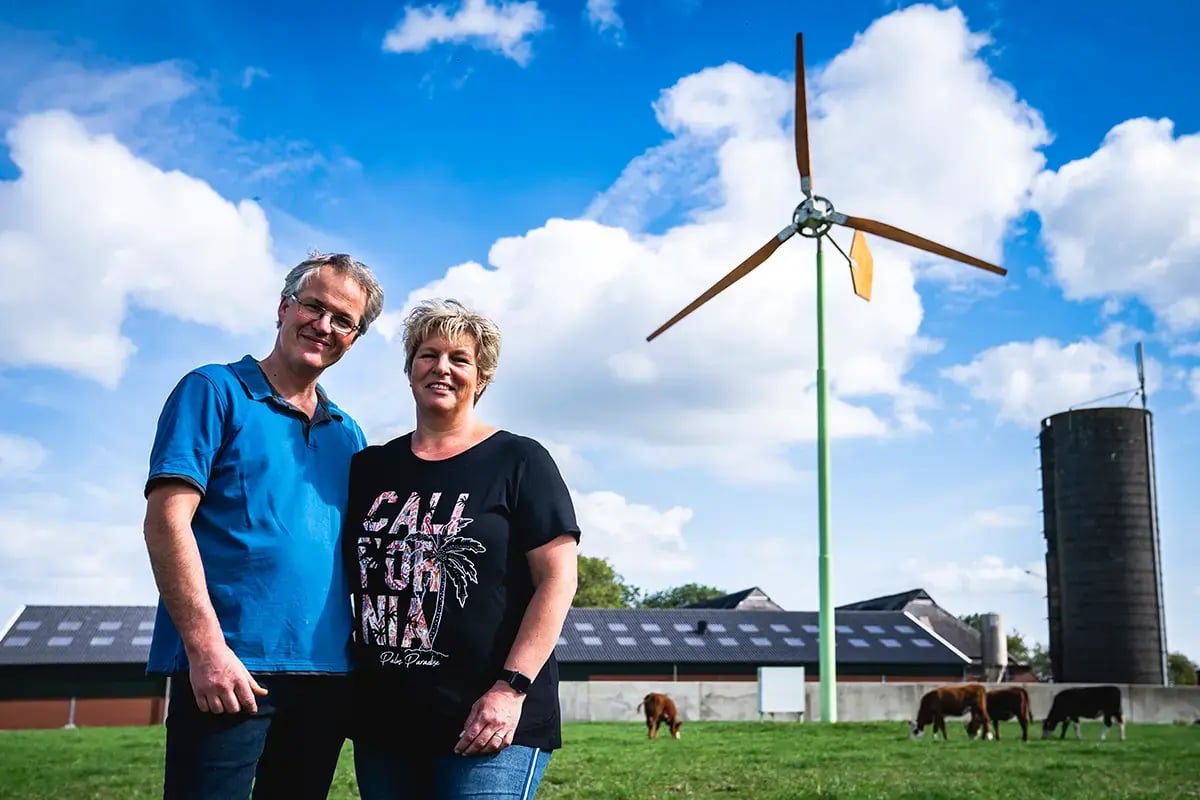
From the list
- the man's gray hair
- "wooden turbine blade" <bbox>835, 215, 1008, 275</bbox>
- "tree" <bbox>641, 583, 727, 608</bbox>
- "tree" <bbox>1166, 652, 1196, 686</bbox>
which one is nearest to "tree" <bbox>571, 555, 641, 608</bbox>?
"tree" <bbox>641, 583, 727, 608</bbox>

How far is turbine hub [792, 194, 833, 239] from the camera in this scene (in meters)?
29.3

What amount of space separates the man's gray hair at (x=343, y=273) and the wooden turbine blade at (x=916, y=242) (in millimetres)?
25875

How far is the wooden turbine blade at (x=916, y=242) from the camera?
2773 cm

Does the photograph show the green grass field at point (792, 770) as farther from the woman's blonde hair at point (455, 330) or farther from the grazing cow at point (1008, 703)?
the woman's blonde hair at point (455, 330)

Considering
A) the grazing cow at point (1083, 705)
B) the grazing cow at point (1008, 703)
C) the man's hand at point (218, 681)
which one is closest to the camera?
the man's hand at point (218, 681)

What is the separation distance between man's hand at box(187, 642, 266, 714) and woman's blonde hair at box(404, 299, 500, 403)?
0.96 m

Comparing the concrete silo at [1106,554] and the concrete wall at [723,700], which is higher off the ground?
the concrete silo at [1106,554]

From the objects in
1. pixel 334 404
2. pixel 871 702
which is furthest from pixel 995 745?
pixel 334 404

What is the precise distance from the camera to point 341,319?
3408 millimetres

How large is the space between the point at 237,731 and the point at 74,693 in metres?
44.8

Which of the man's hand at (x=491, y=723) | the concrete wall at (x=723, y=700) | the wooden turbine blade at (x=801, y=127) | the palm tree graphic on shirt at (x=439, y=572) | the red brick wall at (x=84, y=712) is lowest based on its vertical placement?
the red brick wall at (x=84, y=712)

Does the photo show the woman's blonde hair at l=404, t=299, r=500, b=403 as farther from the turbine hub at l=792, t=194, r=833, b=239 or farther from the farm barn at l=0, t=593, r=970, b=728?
the farm barn at l=0, t=593, r=970, b=728

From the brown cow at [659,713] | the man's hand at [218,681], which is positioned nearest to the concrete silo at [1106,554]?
the brown cow at [659,713]

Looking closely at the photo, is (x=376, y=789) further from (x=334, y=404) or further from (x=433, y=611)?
(x=334, y=404)
